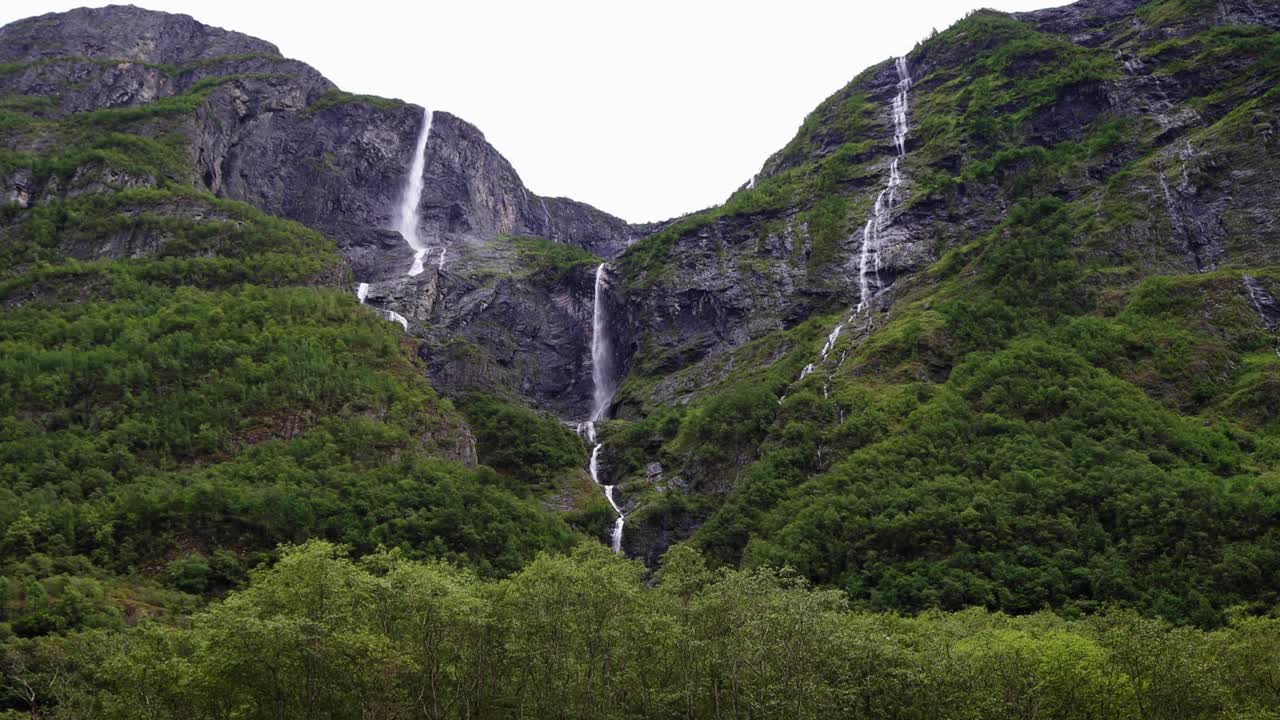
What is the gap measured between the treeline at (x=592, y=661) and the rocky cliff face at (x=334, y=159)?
64651 millimetres

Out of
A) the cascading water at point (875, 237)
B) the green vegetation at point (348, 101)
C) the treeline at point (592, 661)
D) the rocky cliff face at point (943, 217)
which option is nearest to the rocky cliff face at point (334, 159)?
the green vegetation at point (348, 101)

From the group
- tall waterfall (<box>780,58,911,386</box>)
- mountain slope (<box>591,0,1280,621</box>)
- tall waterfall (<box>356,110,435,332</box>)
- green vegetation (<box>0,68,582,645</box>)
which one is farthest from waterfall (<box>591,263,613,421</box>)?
tall waterfall (<box>780,58,911,386</box>)

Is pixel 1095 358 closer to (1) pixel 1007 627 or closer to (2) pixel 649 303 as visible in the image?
(1) pixel 1007 627

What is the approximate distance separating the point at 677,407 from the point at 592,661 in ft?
205

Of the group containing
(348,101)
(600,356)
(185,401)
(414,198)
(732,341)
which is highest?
(348,101)

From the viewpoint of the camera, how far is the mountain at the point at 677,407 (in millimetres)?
33750

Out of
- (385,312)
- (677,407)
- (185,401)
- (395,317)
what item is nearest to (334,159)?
(385,312)

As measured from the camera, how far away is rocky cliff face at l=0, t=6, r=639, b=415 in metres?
118

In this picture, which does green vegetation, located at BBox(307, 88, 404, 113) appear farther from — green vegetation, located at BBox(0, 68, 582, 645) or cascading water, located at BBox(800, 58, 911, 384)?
cascading water, located at BBox(800, 58, 911, 384)

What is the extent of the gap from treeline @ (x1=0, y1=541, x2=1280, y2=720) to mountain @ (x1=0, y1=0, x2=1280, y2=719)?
198mm

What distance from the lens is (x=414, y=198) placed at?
145 metres

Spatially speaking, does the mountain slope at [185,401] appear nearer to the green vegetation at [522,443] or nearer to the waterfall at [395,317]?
the green vegetation at [522,443]

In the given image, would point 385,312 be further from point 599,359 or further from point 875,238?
point 875,238

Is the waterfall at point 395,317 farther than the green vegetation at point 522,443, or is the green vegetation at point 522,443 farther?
the waterfall at point 395,317
